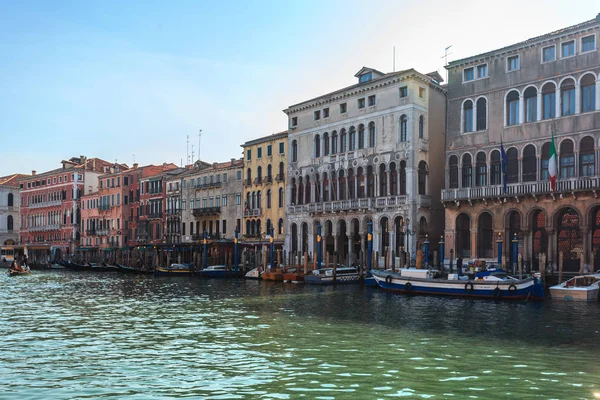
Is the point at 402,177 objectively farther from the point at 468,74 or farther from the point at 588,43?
the point at 588,43

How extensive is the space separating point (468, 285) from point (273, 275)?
13.8 metres

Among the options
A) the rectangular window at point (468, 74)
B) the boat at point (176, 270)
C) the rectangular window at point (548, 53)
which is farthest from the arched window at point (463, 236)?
the boat at point (176, 270)

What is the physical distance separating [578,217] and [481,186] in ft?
16.1

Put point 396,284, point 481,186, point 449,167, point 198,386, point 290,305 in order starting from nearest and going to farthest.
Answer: point 198,386 → point 290,305 → point 396,284 → point 481,186 → point 449,167

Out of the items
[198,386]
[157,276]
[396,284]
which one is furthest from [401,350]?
[157,276]

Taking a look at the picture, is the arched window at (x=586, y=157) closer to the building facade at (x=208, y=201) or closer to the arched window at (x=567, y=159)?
the arched window at (x=567, y=159)

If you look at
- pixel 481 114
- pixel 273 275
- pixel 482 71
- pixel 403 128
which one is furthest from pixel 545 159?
pixel 273 275

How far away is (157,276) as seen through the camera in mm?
42938

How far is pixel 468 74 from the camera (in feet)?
104

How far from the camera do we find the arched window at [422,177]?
34.4 m

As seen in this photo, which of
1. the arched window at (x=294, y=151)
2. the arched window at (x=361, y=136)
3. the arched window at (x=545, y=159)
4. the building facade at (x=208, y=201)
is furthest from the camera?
the building facade at (x=208, y=201)

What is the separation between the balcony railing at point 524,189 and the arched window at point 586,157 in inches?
38.2

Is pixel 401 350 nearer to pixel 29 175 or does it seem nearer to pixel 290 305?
pixel 290 305

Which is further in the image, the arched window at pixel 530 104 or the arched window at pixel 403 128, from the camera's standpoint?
the arched window at pixel 403 128
